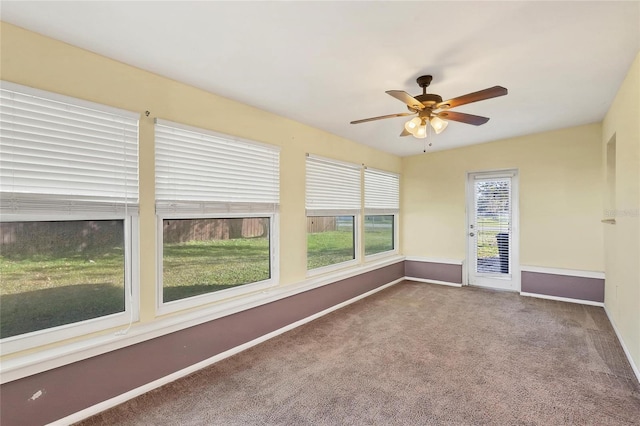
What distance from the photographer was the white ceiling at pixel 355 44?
1688mm

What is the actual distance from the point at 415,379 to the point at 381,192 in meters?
3.39

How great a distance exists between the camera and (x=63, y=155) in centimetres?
197

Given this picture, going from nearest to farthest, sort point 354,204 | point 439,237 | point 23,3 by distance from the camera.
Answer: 1. point 23,3
2. point 354,204
3. point 439,237

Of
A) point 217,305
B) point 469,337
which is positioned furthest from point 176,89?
point 469,337

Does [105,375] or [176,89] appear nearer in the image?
[105,375]

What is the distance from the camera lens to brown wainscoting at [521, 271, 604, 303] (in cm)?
413

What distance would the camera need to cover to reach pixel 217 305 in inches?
110

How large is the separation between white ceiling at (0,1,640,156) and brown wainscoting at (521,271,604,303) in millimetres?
2577

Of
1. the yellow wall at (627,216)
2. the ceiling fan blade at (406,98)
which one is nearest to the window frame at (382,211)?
the ceiling fan blade at (406,98)

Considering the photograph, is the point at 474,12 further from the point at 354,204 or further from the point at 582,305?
the point at 582,305

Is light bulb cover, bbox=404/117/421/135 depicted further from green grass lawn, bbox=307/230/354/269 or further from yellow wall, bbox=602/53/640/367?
green grass lawn, bbox=307/230/354/269

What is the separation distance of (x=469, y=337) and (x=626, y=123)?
2463mm

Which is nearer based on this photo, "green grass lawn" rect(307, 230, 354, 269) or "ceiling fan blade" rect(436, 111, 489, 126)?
"ceiling fan blade" rect(436, 111, 489, 126)

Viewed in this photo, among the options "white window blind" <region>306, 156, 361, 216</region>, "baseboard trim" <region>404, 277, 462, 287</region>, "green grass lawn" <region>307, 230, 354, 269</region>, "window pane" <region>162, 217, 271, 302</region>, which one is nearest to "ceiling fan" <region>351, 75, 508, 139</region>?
"white window blind" <region>306, 156, 361, 216</region>
